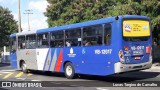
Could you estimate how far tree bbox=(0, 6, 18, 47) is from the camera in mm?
53281

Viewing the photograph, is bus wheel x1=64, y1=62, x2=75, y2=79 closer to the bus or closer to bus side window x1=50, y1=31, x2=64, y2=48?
the bus

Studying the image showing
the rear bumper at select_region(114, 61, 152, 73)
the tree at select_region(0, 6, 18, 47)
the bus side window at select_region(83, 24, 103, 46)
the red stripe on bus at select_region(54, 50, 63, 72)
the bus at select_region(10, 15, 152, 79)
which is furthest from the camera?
the tree at select_region(0, 6, 18, 47)

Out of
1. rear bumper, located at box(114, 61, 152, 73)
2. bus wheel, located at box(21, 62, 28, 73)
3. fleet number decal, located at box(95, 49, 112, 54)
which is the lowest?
bus wheel, located at box(21, 62, 28, 73)

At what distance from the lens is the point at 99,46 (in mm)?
15773

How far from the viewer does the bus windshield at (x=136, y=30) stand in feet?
49.6

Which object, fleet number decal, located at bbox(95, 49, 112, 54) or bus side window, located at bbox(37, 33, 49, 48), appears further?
bus side window, located at bbox(37, 33, 49, 48)

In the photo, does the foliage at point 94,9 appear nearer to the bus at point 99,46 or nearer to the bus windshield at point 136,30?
the bus at point 99,46

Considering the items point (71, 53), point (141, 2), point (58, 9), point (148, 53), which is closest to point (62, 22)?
point (58, 9)

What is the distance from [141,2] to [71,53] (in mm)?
8914

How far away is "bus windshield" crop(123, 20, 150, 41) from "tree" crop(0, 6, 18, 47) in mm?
39162

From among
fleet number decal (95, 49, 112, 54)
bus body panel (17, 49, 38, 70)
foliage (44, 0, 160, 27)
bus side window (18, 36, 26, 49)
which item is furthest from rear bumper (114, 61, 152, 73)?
bus side window (18, 36, 26, 49)

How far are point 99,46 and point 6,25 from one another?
133 ft

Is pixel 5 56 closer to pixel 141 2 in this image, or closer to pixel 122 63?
→ pixel 141 2

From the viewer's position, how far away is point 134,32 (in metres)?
15.4
